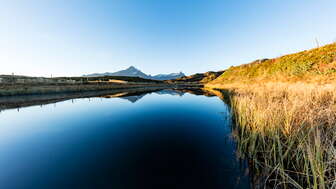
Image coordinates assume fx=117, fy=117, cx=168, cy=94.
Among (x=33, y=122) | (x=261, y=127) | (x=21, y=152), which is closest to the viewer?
(x=261, y=127)

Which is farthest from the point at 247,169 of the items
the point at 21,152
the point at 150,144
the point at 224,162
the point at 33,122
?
the point at 33,122

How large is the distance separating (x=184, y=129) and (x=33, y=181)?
572 centimetres

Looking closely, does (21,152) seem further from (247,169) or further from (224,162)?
(247,169)

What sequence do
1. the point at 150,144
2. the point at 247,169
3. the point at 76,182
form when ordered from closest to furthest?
the point at 76,182
the point at 247,169
the point at 150,144

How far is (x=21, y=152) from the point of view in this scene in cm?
441

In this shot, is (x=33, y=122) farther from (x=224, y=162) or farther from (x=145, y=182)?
(x=224, y=162)

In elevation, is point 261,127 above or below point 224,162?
above

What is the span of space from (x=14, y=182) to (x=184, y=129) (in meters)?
6.09

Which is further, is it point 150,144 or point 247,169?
point 150,144

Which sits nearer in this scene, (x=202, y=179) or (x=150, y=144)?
(x=202, y=179)

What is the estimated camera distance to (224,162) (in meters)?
3.72

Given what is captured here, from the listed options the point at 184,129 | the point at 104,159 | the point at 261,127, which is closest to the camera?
the point at 261,127

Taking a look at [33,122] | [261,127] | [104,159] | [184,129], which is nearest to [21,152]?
[104,159]

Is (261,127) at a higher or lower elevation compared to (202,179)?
higher
